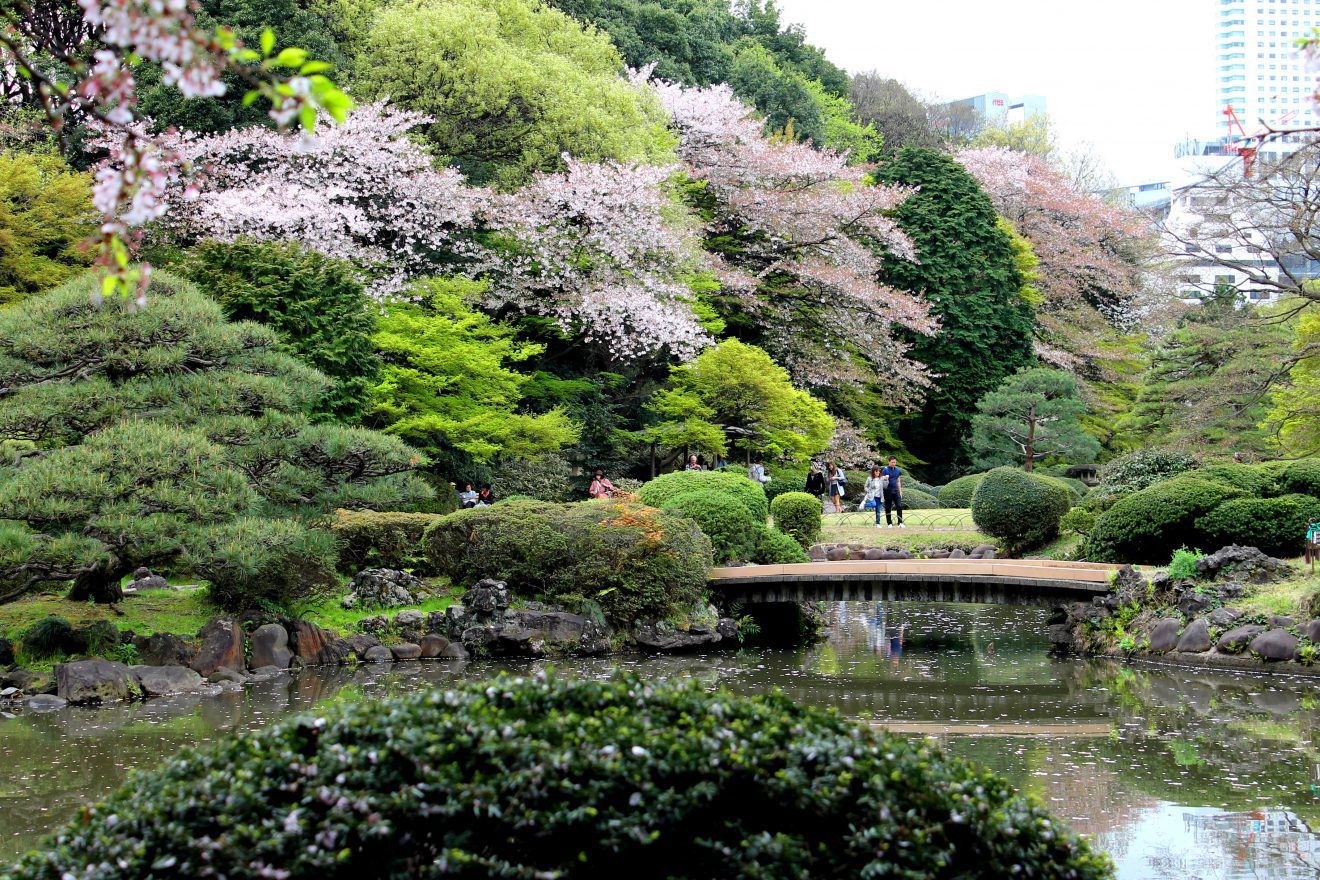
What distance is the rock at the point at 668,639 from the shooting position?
14.8m

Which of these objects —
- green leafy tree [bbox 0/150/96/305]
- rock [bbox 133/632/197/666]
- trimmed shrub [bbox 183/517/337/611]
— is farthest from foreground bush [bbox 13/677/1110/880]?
green leafy tree [bbox 0/150/96/305]

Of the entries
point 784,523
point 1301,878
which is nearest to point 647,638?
point 784,523

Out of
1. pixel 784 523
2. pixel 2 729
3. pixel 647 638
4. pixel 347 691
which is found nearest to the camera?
pixel 2 729

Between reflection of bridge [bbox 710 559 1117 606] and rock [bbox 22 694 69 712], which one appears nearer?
rock [bbox 22 694 69 712]

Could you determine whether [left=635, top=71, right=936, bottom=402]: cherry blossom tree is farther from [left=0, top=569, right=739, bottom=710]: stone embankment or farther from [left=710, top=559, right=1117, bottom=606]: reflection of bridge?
[left=0, top=569, right=739, bottom=710]: stone embankment

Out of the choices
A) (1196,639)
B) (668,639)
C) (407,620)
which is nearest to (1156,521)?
(1196,639)

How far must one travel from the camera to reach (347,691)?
11398 mm

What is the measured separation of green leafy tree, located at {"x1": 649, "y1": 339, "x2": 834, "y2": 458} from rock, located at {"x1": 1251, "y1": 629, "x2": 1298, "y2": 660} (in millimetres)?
11903

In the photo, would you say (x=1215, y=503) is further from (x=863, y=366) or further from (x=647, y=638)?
(x=863, y=366)

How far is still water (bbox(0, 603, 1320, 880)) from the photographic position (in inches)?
256

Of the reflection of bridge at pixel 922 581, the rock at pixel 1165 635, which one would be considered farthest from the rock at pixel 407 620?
the rock at pixel 1165 635

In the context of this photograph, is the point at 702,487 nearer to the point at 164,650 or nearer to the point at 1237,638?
the point at 1237,638

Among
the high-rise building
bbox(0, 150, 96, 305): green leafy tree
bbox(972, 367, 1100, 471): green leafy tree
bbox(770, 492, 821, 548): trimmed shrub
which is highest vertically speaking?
the high-rise building

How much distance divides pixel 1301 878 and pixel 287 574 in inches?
398
